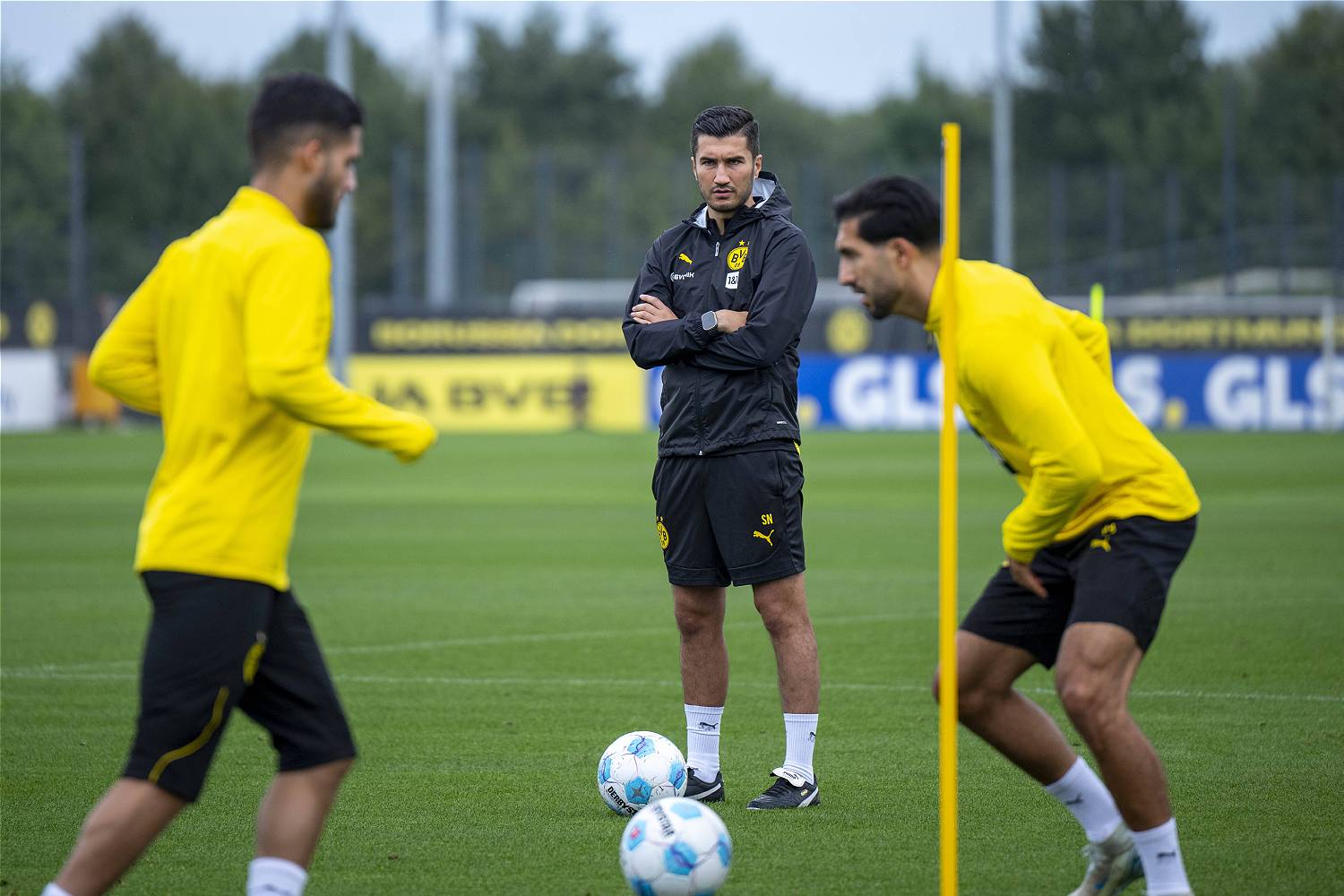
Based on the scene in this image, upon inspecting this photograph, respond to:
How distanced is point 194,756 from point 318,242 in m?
1.26

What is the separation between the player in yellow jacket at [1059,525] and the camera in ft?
15.5

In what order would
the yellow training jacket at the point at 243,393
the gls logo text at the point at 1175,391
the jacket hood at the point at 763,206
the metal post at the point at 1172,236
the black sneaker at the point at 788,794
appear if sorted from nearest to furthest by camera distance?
the yellow training jacket at the point at 243,393
the black sneaker at the point at 788,794
the jacket hood at the point at 763,206
the gls logo text at the point at 1175,391
the metal post at the point at 1172,236

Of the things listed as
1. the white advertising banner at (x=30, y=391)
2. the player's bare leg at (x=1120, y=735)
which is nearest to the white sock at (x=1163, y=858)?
the player's bare leg at (x=1120, y=735)

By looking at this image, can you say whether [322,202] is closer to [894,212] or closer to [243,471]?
[243,471]

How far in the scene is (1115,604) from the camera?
4.93 m

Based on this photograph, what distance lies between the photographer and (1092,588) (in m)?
4.99

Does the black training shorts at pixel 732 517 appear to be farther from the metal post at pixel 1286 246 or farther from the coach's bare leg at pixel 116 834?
the metal post at pixel 1286 246

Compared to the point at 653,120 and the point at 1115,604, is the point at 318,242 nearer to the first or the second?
the point at 1115,604

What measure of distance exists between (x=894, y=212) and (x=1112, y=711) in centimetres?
145

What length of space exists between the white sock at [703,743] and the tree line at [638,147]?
1697 inches

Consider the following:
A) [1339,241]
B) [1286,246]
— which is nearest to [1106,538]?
[1339,241]

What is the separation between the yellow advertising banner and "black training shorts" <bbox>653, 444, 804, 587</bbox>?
98.7 ft

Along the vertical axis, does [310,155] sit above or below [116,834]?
above

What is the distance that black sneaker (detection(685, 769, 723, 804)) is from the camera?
6.63 m
